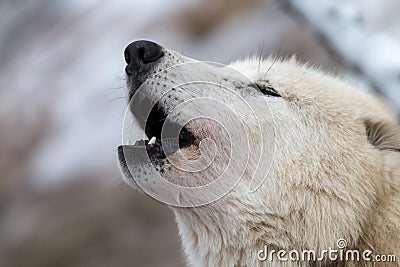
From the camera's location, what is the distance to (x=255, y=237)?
339 cm

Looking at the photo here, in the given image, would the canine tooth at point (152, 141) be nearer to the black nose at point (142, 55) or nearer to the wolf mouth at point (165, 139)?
the wolf mouth at point (165, 139)

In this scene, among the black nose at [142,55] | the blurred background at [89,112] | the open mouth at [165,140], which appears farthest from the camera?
the blurred background at [89,112]

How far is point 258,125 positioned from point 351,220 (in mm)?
648

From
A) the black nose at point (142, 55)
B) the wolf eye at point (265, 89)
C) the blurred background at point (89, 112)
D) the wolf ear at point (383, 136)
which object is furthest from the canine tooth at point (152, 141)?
the blurred background at point (89, 112)

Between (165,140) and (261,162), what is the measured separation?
475 millimetres

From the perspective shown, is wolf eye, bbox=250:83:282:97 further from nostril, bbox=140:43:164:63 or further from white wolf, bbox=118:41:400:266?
nostril, bbox=140:43:164:63

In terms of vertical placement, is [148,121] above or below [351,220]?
above

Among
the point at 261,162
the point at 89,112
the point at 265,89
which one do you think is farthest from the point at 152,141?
the point at 89,112

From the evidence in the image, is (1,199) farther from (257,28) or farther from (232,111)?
(232,111)

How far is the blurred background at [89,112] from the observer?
31.6ft

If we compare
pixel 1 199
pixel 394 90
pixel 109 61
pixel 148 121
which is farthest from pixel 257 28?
pixel 394 90

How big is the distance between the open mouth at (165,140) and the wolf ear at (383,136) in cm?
87

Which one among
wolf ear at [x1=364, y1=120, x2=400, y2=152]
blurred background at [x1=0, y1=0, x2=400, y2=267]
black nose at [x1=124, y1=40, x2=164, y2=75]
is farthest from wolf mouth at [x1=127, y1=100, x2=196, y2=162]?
blurred background at [x1=0, y1=0, x2=400, y2=267]

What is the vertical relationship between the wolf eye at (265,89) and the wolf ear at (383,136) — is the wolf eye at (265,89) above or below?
above
